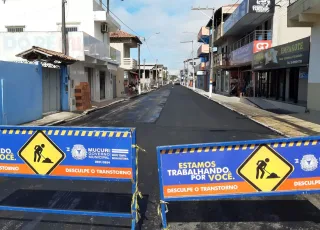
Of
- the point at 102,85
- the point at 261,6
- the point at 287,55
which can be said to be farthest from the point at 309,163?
the point at 102,85

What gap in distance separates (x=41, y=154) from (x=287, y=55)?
17640 millimetres

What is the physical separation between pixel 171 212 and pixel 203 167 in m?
1.07

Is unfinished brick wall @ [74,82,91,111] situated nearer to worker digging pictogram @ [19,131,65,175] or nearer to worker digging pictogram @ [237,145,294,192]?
worker digging pictogram @ [19,131,65,175]

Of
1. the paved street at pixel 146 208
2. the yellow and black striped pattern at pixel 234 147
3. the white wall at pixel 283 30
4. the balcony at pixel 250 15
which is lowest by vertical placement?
the paved street at pixel 146 208

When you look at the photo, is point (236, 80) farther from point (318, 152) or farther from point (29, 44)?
point (318, 152)

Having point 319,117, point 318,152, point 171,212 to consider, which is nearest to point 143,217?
point 171,212

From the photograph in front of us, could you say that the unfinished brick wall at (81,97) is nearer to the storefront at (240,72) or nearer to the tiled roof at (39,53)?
the tiled roof at (39,53)

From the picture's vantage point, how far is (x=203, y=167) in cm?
420

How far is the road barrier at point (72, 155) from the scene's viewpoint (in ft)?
14.4

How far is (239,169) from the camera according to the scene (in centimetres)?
421

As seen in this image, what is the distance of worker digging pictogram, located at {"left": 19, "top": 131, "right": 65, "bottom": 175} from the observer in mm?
4562

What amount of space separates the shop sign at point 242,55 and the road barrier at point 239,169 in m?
24.9

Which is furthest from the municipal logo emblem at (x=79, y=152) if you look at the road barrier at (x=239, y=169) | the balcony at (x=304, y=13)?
the balcony at (x=304, y=13)

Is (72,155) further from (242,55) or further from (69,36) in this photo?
(242,55)
